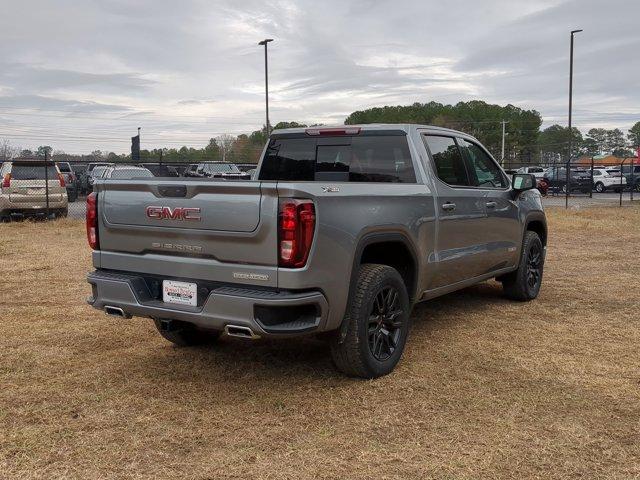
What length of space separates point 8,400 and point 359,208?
2571 millimetres

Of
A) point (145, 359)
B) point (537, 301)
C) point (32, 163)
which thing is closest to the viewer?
point (145, 359)

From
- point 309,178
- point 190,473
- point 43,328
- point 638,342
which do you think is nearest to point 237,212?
point 190,473

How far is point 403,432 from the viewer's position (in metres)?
3.59

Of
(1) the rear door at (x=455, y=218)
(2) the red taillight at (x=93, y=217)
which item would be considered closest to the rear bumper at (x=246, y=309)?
(2) the red taillight at (x=93, y=217)

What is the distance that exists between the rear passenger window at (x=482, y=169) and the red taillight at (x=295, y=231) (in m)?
2.61

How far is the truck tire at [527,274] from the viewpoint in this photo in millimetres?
6781

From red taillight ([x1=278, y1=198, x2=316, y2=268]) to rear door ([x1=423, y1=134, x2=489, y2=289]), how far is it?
1.68 m

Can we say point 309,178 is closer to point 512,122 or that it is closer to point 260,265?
point 260,265

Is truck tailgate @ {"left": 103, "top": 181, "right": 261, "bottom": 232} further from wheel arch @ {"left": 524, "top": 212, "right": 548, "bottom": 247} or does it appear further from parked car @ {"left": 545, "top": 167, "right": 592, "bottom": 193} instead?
parked car @ {"left": 545, "top": 167, "right": 592, "bottom": 193}

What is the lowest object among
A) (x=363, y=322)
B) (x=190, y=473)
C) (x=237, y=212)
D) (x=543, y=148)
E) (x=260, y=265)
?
(x=190, y=473)

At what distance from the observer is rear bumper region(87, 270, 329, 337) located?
12.1 feet

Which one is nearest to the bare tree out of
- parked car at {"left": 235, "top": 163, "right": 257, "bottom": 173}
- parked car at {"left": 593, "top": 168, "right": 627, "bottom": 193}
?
parked car at {"left": 235, "top": 163, "right": 257, "bottom": 173}

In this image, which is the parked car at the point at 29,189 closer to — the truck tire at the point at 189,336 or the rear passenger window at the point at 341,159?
the rear passenger window at the point at 341,159

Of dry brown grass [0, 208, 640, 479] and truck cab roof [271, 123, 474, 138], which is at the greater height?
truck cab roof [271, 123, 474, 138]
